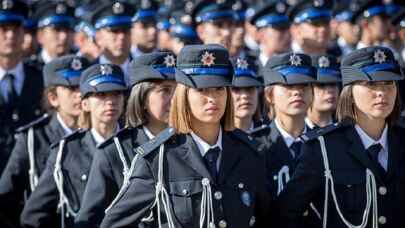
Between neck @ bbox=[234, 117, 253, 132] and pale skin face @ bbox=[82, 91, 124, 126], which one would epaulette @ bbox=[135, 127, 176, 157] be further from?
neck @ bbox=[234, 117, 253, 132]

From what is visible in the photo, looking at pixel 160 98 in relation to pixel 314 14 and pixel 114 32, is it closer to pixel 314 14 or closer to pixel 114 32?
pixel 114 32

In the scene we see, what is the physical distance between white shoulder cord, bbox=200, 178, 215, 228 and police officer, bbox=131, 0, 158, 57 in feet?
22.5

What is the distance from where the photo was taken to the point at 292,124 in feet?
28.1

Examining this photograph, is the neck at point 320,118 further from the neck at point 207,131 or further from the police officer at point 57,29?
the police officer at point 57,29

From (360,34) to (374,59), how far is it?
7.37m

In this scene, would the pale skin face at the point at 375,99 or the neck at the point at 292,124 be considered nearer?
the pale skin face at the point at 375,99

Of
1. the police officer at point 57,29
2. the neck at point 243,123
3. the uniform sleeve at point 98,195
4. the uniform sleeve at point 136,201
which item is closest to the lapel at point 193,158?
the uniform sleeve at point 136,201

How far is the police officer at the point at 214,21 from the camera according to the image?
12.3m

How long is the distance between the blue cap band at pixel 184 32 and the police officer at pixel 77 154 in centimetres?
404

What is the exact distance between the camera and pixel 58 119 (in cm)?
946

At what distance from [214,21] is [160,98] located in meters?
4.74

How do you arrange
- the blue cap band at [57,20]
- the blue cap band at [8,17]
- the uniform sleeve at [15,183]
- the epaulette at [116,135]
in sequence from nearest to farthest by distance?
the epaulette at [116,135]
the uniform sleeve at [15,183]
the blue cap band at [8,17]
the blue cap band at [57,20]

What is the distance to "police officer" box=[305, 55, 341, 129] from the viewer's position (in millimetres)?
9039

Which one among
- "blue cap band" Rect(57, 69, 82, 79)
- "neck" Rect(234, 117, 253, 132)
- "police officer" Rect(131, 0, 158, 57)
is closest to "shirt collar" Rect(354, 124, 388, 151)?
"neck" Rect(234, 117, 253, 132)
